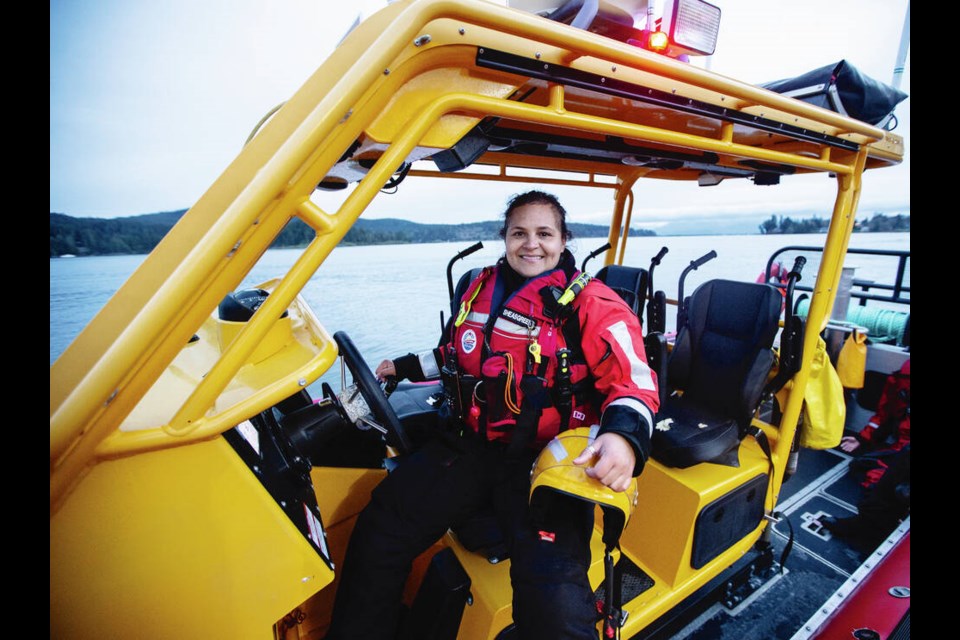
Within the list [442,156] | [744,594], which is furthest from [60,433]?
[744,594]

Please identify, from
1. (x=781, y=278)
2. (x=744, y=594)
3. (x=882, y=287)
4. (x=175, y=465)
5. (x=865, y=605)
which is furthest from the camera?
(x=781, y=278)

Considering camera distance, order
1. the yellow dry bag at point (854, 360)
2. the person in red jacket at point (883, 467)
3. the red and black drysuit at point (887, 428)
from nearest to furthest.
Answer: the person in red jacket at point (883, 467) → the red and black drysuit at point (887, 428) → the yellow dry bag at point (854, 360)

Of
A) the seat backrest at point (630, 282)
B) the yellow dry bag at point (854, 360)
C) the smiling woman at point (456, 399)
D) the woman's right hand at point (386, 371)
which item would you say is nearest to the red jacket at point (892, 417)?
the yellow dry bag at point (854, 360)

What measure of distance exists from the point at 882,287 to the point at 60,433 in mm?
5413

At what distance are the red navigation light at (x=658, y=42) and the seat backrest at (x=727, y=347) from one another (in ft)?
4.56

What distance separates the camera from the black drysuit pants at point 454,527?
1.06 meters

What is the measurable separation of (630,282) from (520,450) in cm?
171

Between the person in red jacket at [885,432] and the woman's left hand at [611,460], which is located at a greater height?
the woman's left hand at [611,460]

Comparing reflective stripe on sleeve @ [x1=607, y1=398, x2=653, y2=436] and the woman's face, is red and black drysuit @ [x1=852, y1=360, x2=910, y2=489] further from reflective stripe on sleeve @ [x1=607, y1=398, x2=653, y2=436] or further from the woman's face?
the woman's face

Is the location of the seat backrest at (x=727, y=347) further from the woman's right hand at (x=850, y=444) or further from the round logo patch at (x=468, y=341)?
the woman's right hand at (x=850, y=444)

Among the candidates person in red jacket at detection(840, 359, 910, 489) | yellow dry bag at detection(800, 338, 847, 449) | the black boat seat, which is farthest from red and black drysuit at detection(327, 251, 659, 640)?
person in red jacket at detection(840, 359, 910, 489)

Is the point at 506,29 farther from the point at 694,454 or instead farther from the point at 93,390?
the point at 694,454

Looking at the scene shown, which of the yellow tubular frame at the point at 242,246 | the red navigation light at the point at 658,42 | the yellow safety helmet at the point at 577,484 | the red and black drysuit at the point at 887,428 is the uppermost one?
the red navigation light at the point at 658,42

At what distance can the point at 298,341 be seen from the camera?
4.44 ft
